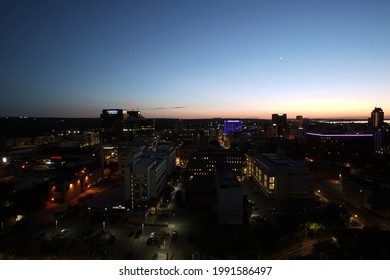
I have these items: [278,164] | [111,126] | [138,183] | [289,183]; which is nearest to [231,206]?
[138,183]

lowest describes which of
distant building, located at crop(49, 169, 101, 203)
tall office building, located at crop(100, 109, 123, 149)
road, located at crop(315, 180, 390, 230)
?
road, located at crop(315, 180, 390, 230)

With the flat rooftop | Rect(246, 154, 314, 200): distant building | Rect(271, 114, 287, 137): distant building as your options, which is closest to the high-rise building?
Rect(271, 114, 287, 137): distant building

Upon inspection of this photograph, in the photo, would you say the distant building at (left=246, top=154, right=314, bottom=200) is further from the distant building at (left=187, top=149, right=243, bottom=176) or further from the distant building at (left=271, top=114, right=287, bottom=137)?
the distant building at (left=271, top=114, right=287, bottom=137)

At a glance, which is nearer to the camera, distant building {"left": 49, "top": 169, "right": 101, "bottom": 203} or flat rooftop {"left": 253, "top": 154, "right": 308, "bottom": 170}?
distant building {"left": 49, "top": 169, "right": 101, "bottom": 203}

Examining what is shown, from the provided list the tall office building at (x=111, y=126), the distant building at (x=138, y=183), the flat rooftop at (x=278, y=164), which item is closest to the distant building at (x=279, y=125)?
the tall office building at (x=111, y=126)

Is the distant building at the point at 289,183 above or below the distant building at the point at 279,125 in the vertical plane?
below

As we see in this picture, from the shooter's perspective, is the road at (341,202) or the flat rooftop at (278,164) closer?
the road at (341,202)

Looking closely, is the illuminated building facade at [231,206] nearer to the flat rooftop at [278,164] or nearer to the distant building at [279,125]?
the flat rooftop at [278,164]

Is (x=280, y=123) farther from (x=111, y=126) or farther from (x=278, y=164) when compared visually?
(x=278, y=164)

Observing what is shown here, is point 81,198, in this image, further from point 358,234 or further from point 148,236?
point 358,234

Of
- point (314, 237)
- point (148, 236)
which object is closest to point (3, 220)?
point (148, 236)

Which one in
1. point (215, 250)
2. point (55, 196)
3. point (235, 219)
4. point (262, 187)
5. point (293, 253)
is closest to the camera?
point (215, 250)
